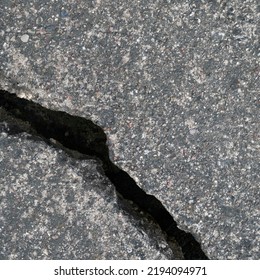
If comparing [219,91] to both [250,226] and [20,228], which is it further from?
[20,228]

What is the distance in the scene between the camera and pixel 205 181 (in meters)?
2.12

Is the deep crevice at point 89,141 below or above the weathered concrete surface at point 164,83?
below

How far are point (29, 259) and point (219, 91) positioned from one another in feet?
3.33

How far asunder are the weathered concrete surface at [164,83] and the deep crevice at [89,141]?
0.16 meters

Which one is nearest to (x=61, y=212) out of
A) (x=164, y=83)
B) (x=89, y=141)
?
(x=89, y=141)

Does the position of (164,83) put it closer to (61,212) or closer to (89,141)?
(89,141)

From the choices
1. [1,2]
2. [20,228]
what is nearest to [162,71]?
[1,2]

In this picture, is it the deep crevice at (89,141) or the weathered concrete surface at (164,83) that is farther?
the deep crevice at (89,141)

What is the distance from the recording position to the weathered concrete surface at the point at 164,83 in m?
2.08

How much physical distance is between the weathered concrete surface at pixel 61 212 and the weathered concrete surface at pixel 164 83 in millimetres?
165

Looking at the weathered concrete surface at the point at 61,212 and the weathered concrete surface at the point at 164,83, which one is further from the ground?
the weathered concrete surface at the point at 164,83

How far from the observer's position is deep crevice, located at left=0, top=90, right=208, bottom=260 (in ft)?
7.45

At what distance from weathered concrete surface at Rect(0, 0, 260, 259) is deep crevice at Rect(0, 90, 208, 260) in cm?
16

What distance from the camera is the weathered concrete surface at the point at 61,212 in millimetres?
2154
